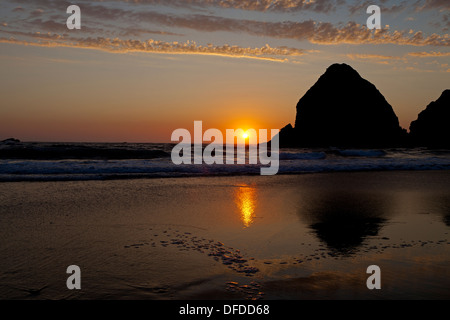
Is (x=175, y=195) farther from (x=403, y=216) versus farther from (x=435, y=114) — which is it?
(x=435, y=114)

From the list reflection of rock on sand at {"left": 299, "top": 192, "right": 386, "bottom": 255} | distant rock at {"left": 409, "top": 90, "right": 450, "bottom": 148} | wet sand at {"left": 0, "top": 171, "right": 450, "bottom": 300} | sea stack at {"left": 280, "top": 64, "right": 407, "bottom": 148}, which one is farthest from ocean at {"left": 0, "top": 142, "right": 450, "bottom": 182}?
distant rock at {"left": 409, "top": 90, "right": 450, "bottom": 148}

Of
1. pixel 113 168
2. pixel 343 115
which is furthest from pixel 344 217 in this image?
pixel 343 115

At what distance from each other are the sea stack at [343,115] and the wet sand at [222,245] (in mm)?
81193

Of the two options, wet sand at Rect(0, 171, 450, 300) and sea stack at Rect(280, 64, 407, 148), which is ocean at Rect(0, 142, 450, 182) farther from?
sea stack at Rect(280, 64, 407, 148)

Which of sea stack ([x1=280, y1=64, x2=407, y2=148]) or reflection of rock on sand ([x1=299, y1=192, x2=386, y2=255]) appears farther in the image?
sea stack ([x1=280, y1=64, x2=407, y2=148])

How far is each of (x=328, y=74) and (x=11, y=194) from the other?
97.9 meters

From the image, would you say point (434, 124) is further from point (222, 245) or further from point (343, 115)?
point (222, 245)

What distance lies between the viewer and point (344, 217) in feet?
30.6

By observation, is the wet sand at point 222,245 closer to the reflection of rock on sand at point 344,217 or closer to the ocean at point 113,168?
the reflection of rock on sand at point 344,217

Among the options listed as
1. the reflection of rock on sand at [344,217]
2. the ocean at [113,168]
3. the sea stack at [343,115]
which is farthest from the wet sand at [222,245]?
the sea stack at [343,115]

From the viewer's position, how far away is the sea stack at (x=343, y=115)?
91.4 m

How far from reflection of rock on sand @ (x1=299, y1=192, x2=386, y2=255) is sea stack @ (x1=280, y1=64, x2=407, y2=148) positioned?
7890 centimetres

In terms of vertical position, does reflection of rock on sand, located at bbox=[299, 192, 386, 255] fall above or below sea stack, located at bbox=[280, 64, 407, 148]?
below

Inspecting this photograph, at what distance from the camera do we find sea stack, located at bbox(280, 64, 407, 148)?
9144 cm
